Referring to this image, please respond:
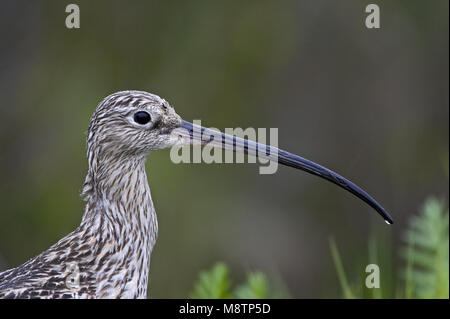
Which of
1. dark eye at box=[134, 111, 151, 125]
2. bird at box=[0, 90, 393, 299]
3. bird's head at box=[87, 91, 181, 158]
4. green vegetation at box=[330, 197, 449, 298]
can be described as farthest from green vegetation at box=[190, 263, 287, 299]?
dark eye at box=[134, 111, 151, 125]

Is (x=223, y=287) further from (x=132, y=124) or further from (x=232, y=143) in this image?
(x=132, y=124)

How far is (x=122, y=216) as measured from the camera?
15.5 ft

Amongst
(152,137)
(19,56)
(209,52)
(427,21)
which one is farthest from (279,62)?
(152,137)

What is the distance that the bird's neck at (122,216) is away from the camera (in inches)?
182

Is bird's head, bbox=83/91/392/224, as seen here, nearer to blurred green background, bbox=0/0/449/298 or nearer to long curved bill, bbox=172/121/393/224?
long curved bill, bbox=172/121/393/224

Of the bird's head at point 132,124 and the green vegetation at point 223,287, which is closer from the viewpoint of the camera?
the bird's head at point 132,124

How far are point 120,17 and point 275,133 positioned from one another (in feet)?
8.44

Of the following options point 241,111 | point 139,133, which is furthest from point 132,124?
point 241,111

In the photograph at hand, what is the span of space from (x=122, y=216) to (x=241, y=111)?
23.4ft

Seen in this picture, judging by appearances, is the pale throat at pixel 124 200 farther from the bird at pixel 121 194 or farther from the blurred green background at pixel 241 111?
the blurred green background at pixel 241 111

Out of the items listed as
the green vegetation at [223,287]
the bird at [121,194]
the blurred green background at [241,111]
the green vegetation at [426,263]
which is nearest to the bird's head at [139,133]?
the bird at [121,194]

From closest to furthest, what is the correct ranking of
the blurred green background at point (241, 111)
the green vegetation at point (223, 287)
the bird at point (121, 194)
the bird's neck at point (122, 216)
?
1. the bird at point (121, 194)
2. the bird's neck at point (122, 216)
3. the green vegetation at point (223, 287)
4. the blurred green background at point (241, 111)
